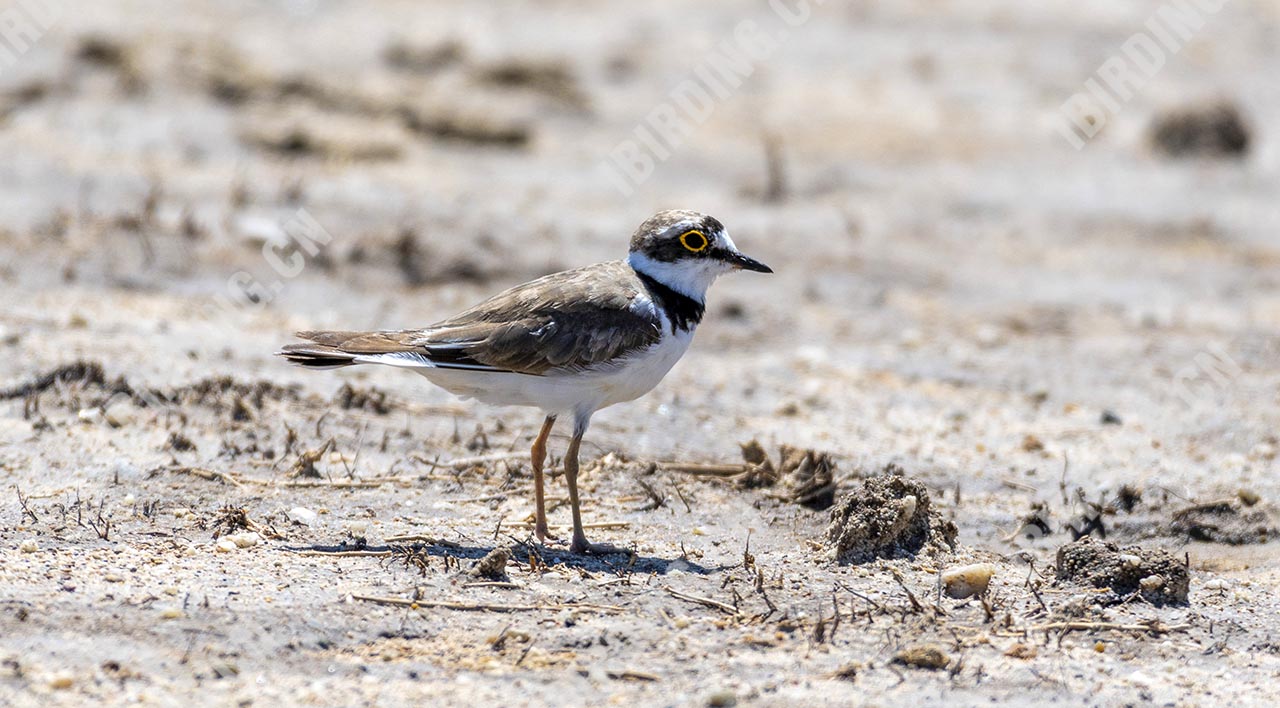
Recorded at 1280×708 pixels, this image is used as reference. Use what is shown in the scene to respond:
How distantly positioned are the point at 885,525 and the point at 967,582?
0.42 m

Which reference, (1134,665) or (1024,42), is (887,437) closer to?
(1134,665)

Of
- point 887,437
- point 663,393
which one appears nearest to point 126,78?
point 663,393

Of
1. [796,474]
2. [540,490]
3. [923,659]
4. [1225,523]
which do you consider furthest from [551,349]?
[1225,523]

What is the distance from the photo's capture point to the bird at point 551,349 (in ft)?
18.6

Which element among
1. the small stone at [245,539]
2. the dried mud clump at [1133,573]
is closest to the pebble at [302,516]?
the small stone at [245,539]

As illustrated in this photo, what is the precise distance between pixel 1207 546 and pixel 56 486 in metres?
4.90

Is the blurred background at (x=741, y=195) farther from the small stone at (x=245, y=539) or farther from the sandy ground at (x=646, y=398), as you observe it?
the small stone at (x=245, y=539)

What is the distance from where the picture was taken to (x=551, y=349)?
5.73 m

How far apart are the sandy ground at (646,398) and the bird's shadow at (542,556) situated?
0.02 meters

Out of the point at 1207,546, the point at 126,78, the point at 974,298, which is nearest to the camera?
the point at 1207,546

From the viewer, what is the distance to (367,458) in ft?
21.5

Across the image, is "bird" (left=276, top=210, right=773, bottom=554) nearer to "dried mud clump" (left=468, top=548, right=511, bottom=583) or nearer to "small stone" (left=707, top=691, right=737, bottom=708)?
"dried mud clump" (left=468, top=548, right=511, bottom=583)

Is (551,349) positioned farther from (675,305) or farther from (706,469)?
(706,469)

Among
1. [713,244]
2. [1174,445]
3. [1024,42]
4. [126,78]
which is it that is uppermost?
[1024,42]
